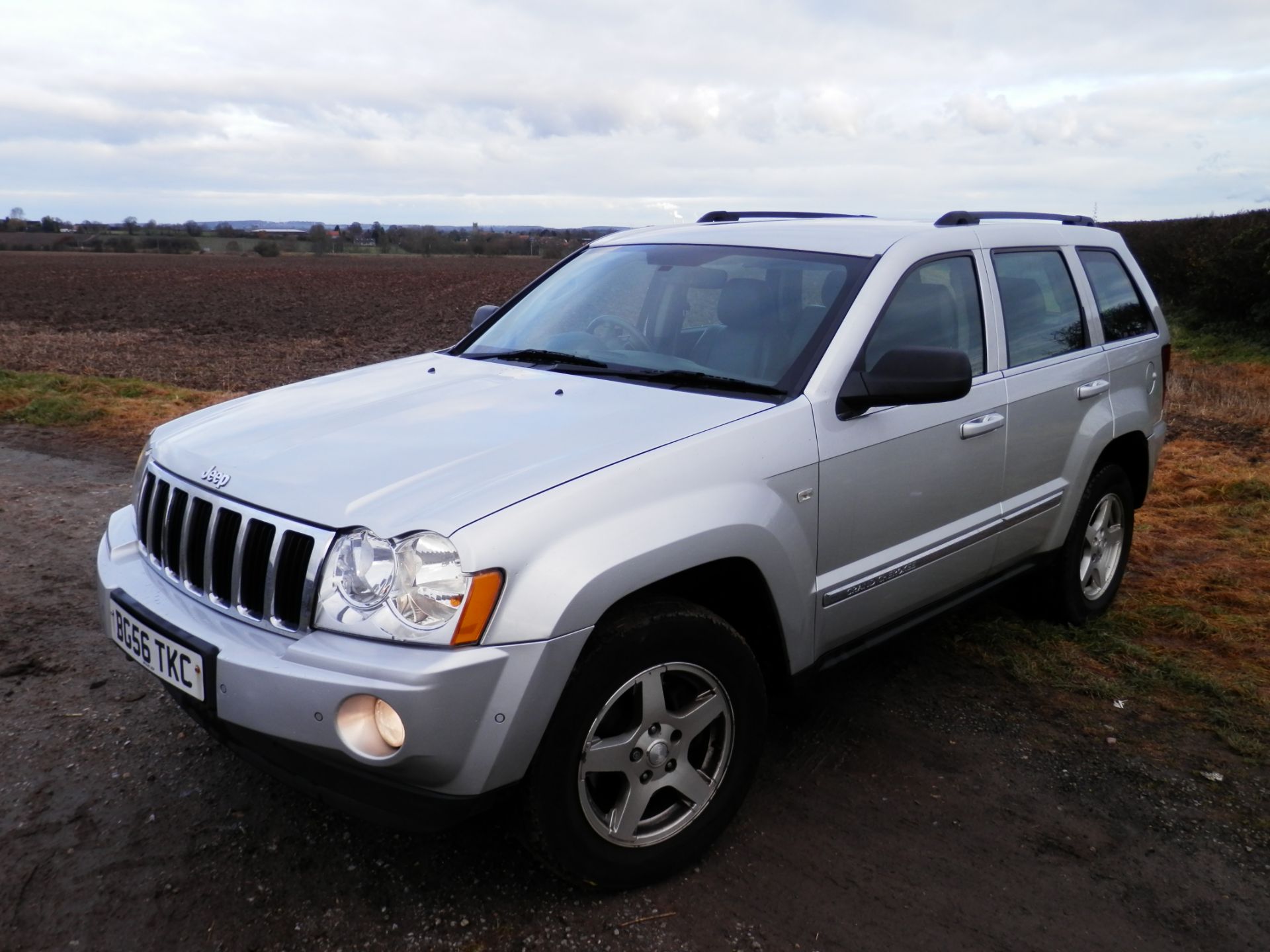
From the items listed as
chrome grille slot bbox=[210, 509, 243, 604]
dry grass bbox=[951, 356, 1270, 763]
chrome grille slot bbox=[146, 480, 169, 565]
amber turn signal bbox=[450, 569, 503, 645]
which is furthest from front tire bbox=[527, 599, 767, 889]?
dry grass bbox=[951, 356, 1270, 763]

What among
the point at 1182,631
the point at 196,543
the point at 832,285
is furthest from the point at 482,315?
the point at 1182,631

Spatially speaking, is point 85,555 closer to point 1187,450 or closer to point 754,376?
point 754,376

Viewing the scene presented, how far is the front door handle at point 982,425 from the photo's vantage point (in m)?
3.54

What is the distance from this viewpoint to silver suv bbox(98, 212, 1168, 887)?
7.66ft

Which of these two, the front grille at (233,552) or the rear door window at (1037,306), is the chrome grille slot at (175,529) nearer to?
the front grille at (233,552)

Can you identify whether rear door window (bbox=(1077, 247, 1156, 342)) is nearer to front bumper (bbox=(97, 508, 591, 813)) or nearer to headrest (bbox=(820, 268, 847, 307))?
headrest (bbox=(820, 268, 847, 307))

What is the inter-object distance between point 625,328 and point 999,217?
1697mm

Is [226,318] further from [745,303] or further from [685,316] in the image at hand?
[745,303]

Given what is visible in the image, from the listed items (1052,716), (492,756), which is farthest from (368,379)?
(1052,716)

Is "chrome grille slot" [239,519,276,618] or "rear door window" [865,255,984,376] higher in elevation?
"rear door window" [865,255,984,376]

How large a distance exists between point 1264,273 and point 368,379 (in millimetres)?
16159

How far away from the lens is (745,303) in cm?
352

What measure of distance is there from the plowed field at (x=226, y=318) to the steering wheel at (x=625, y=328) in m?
9.84

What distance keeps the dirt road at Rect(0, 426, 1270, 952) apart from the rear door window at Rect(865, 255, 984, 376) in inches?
41.3
